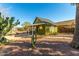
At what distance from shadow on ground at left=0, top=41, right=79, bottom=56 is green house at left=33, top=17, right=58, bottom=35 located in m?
0.25

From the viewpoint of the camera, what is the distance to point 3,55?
16.8 feet

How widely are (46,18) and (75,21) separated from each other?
0.62 m

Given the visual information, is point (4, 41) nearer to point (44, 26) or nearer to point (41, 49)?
point (41, 49)

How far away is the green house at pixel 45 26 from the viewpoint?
509cm

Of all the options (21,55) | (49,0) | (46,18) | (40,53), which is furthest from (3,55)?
(49,0)

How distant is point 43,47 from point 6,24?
952 mm

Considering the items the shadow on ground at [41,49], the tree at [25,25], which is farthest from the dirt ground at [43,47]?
the tree at [25,25]

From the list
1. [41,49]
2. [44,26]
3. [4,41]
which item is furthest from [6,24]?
[41,49]

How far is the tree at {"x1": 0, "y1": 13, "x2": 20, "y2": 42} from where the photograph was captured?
5.14m

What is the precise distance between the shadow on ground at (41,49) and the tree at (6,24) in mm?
275

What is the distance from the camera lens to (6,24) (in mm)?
5250

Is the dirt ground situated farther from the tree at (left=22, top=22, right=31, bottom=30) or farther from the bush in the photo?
the tree at (left=22, top=22, right=31, bottom=30)

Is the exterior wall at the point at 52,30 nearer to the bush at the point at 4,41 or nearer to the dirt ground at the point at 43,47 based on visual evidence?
the dirt ground at the point at 43,47

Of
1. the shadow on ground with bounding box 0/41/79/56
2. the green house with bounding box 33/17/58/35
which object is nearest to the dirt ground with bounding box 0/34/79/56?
the shadow on ground with bounding box 0/41/79/56
